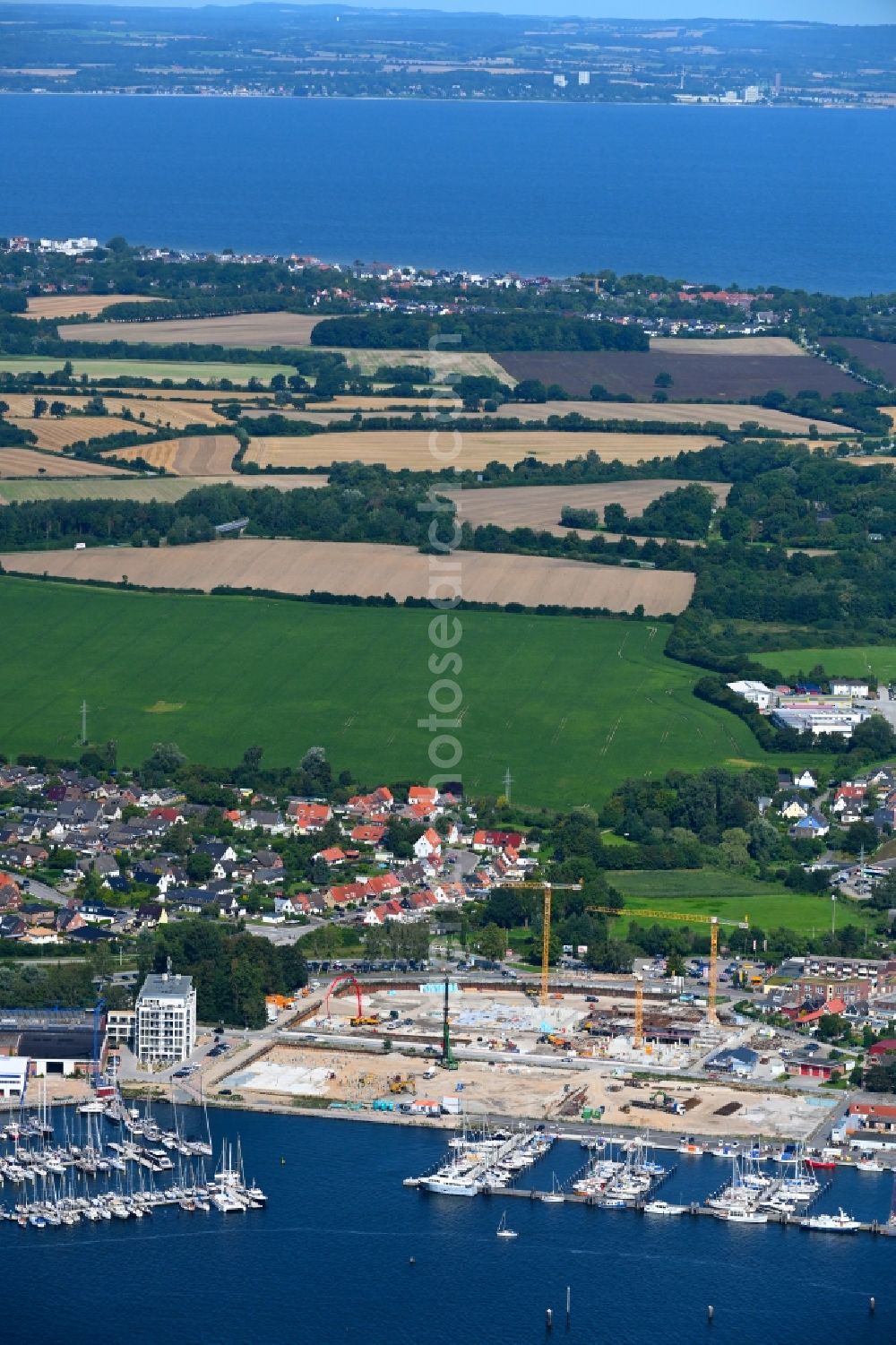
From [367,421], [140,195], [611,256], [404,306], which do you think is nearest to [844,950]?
[367,421]

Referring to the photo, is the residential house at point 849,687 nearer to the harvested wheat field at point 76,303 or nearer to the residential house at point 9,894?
the residential house at point 9,894

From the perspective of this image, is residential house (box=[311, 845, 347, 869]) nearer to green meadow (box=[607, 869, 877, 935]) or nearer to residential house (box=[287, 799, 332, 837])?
residential house (box=[287, 799, 332, 837])

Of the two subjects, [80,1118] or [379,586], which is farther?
[379,586]

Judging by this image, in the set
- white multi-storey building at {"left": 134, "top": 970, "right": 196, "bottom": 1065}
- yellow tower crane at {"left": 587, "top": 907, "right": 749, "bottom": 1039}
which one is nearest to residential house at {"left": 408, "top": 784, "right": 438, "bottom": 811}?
yellow tower crane at {"left": 587, "top": 907, "right": 749, "bottom": 1039}

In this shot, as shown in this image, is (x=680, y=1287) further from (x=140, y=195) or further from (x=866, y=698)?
(x=140, y=195)

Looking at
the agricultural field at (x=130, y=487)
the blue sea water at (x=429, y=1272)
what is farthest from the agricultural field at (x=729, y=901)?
the agricultural field at (x=130, y=487)
